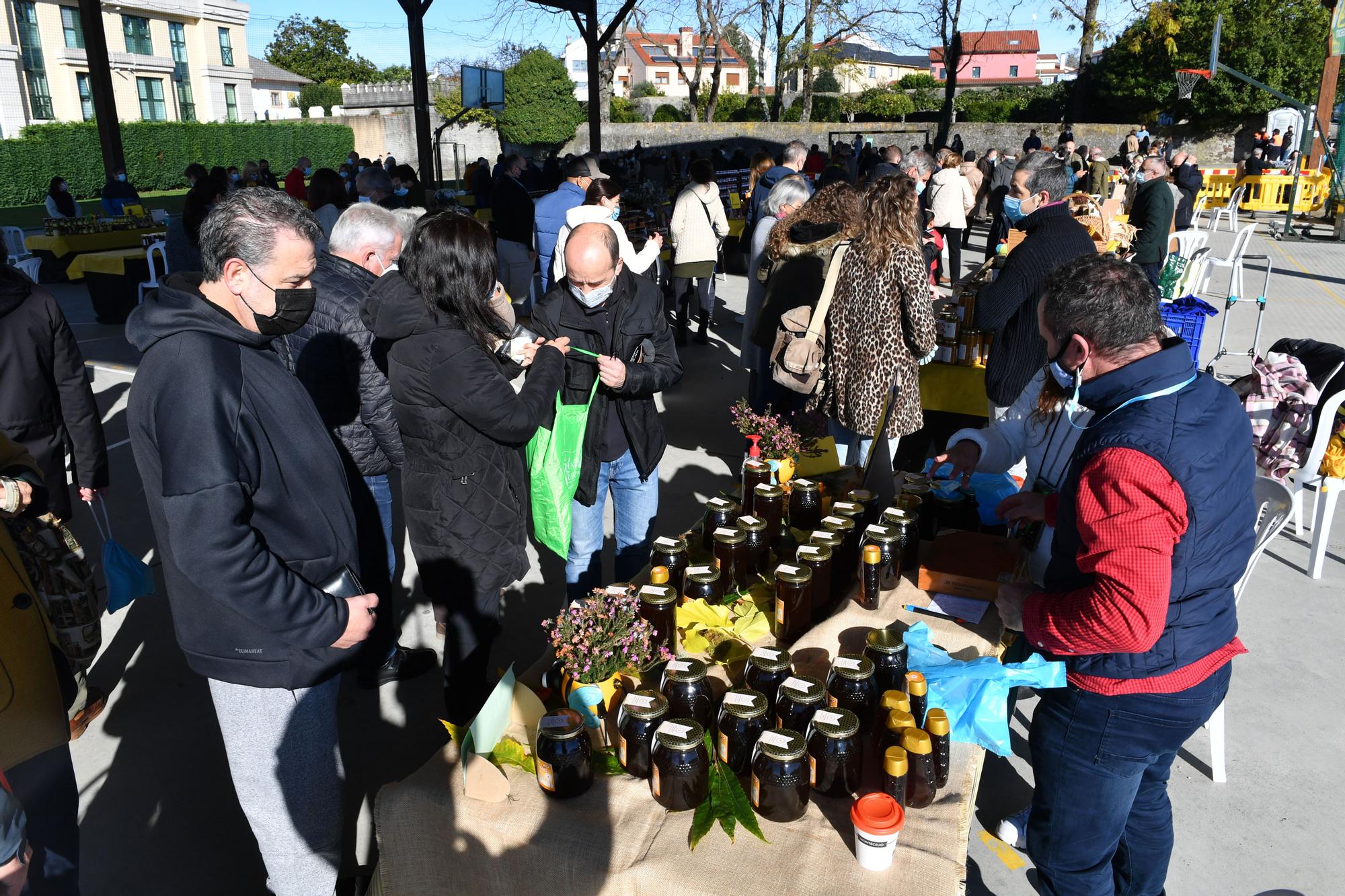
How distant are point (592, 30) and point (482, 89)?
141 inches

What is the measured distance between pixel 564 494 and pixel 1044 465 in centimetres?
147

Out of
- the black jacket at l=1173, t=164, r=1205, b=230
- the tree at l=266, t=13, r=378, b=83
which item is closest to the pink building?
the tree at l=266, t=13, r=378, b=83

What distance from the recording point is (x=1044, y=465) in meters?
2.51

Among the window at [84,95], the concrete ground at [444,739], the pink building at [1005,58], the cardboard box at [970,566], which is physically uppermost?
the pink building at [1005,58]

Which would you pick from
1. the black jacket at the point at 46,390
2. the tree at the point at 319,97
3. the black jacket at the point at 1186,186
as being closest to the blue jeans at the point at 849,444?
the black jacket at the point at 46,390

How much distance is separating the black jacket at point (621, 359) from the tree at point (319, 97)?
185ft

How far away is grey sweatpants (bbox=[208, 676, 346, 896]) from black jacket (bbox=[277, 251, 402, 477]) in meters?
1.26

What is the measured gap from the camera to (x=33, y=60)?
3472 cm

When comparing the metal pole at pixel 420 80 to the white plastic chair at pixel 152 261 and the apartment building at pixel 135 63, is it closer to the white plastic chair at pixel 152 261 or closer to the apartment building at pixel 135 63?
the white plastic chair at pixel 152 261

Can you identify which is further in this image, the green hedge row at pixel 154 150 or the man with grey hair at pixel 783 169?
the green hedge row at pixel 154 150

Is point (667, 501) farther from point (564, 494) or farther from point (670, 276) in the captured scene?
point (670, 276)

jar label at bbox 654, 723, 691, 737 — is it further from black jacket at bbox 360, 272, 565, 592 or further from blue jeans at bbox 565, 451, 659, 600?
blue jeans at bbox 565, 451, 659, 600

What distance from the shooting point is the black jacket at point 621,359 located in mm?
2957

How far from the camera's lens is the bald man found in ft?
9.50
